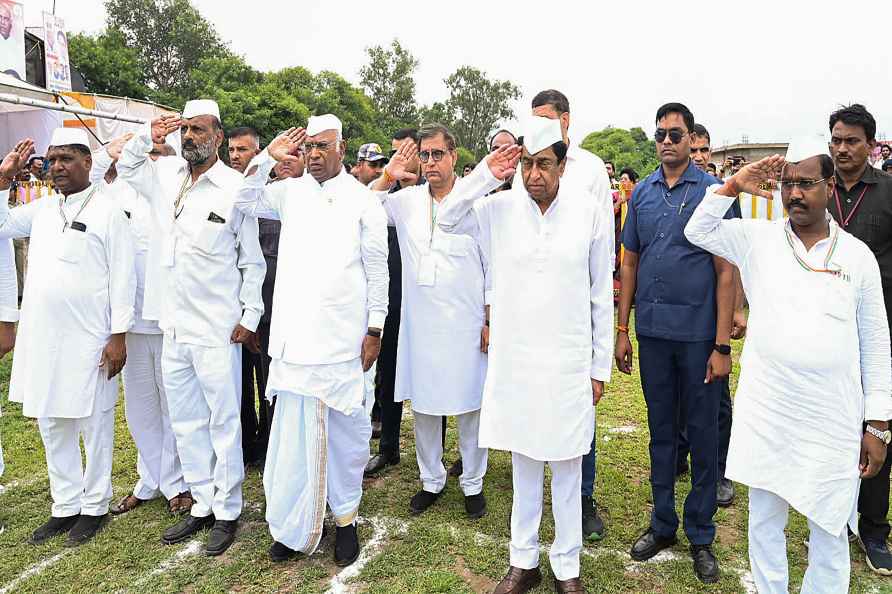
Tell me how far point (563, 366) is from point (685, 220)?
1.08m

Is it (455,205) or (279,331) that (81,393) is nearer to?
(279,331)

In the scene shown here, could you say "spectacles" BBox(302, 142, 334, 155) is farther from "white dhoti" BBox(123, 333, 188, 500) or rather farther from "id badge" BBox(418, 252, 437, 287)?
"white dhoti" BBox(123, 333, 188, 500)

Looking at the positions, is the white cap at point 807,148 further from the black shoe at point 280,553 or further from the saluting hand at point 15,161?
the saluting hand at point 15,161

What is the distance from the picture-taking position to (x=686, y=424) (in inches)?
138

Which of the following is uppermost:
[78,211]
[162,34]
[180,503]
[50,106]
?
[162,34]

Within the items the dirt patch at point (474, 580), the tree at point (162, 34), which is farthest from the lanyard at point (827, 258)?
the tree at point (162, 34)

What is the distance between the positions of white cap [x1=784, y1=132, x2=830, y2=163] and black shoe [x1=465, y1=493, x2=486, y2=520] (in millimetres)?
2691

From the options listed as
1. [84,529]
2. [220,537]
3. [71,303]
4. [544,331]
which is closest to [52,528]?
[84,529]

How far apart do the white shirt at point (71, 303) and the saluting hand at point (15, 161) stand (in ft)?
0.90

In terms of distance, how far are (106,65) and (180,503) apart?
34.0 meters

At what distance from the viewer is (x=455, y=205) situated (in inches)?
124

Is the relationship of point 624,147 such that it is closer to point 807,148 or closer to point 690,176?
point 690,176

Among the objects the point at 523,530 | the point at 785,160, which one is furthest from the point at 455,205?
the point at 523,530

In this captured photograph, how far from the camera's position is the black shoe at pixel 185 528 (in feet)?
12.6
